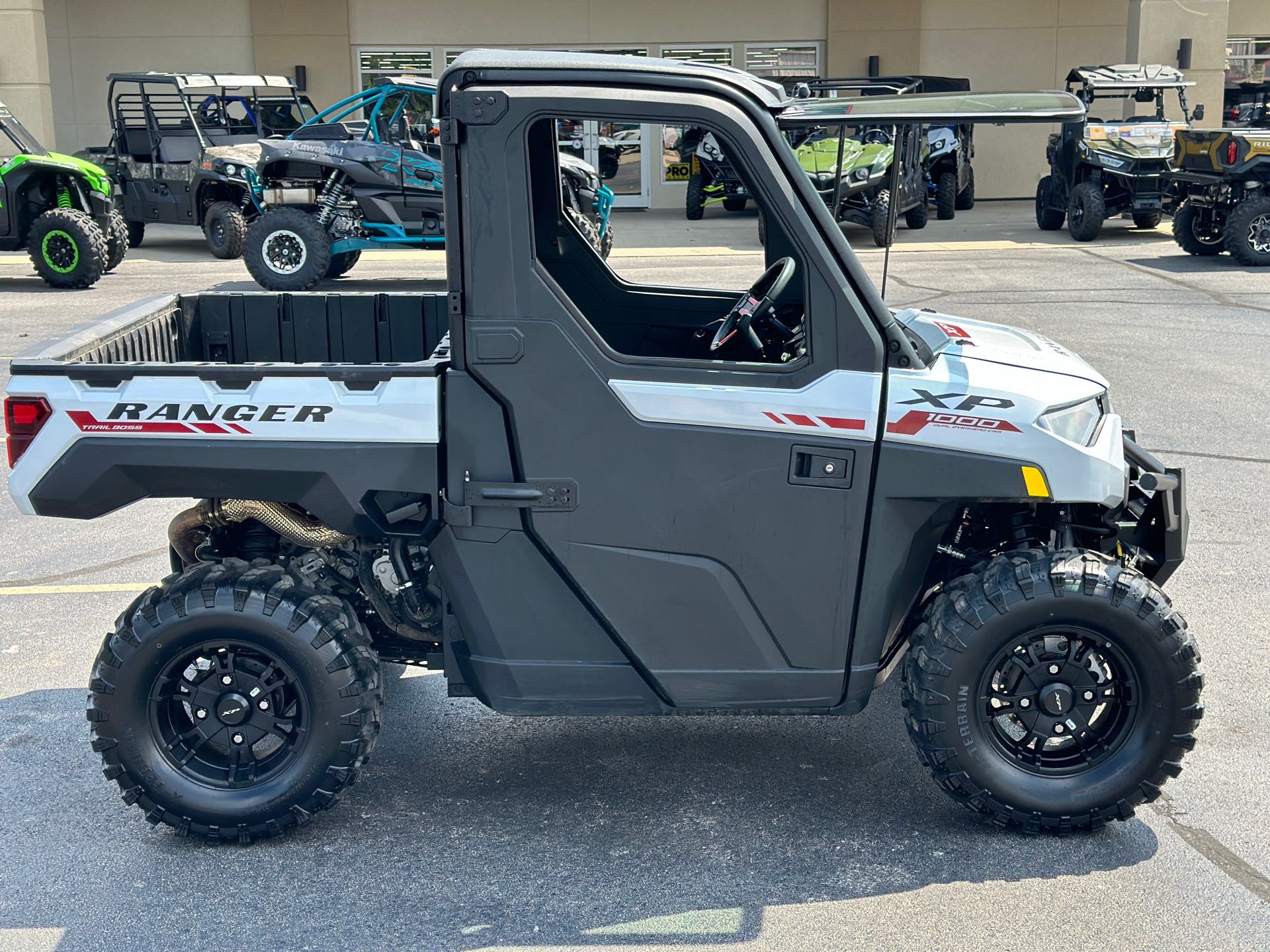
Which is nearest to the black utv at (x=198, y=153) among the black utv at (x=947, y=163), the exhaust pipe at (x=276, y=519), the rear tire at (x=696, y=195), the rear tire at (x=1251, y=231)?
the rear tire at (x=696, y=195)

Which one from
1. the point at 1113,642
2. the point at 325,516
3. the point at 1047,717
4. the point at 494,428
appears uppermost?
the point at 494,428

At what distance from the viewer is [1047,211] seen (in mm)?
21297

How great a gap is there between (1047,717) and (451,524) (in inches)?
70.7

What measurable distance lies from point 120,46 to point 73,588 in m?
23.4

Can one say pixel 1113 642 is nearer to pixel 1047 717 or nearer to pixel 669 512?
pixel 1047 717

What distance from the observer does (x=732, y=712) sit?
3.99 m

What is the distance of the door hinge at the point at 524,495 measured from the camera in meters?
3.79

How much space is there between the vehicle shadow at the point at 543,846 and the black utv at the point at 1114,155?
15974 mm

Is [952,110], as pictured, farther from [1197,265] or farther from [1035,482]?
[1197,265]

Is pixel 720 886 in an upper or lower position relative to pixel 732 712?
lower

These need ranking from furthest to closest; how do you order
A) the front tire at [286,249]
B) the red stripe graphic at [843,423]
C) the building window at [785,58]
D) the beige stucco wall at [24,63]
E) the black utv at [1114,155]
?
the building window at [785,58]
the beige stucco wall at [24,63]
the black utv at [1114,155]
the front tire at [286,249]
the red stripe graphic at [843,423]

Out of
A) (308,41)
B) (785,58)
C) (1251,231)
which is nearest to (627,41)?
(785,58)

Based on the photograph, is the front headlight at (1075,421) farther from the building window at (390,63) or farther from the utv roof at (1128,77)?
the building window at (390,63)

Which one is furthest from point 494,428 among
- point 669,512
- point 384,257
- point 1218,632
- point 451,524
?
point 384,257
